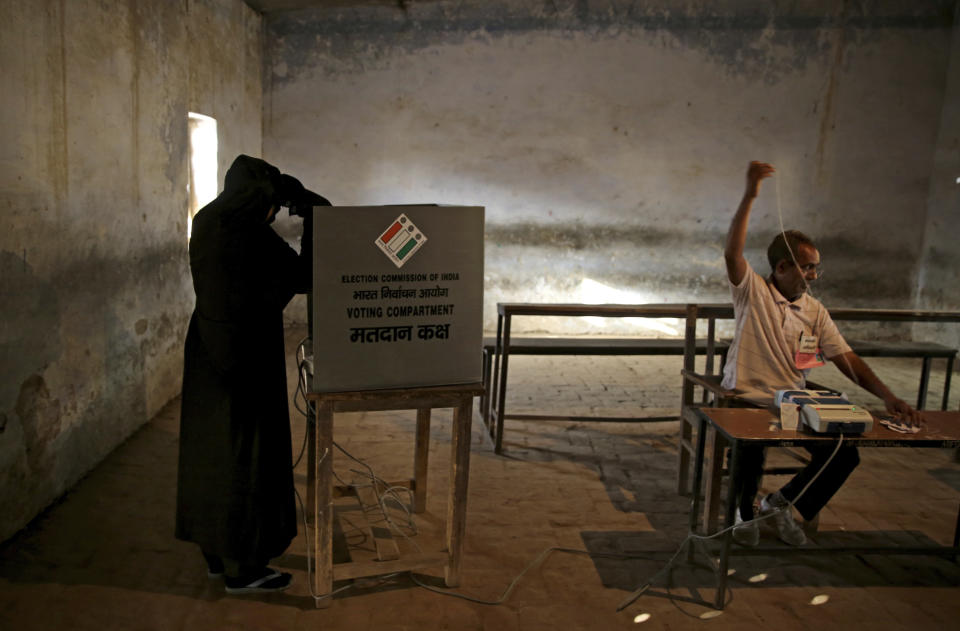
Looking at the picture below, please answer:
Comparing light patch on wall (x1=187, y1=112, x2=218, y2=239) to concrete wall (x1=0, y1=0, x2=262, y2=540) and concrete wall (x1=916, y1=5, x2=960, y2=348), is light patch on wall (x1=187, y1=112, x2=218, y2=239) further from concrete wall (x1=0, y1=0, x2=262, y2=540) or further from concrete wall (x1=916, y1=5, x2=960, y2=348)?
concrete wall (x1=916, y1=5, x2=960, y2=348)

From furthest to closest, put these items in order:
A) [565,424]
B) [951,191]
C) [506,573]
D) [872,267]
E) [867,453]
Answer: [872,267] → [951,191] → [565,424] → [867,453] → [506,573]

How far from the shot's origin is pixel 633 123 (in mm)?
8023

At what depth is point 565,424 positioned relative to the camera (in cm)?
498

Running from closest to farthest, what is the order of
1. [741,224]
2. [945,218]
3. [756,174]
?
[756,174] < [741,224] < [945,218]

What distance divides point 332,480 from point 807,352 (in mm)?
2198

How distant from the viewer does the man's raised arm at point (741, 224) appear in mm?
2953

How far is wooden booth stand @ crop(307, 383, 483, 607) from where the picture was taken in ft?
8.21

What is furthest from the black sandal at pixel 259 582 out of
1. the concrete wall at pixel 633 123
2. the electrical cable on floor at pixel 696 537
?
the concrete wall at pixel 633 123

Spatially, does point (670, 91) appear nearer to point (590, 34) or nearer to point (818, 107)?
point (590, 34)

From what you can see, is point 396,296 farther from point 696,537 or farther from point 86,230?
point 86,230

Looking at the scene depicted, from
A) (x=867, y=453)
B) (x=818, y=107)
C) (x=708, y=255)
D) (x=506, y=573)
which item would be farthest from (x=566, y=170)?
(x=506, y=573)

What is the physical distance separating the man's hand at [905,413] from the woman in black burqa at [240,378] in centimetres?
233

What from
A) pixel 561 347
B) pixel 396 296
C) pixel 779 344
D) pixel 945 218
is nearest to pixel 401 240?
pixel 396 296

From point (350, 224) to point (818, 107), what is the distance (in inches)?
284
